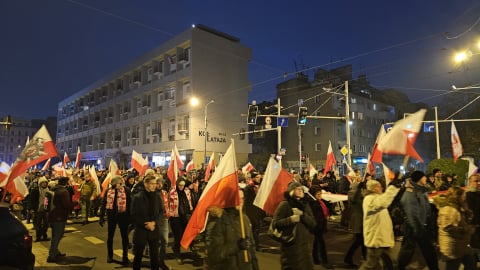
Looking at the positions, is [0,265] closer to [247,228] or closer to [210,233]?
[210,233]

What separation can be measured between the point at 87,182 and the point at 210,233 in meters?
11.4

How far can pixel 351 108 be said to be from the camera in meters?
53.6

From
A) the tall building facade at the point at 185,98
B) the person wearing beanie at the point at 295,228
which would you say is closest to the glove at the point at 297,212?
the person wearing beanie at the point at 295,228

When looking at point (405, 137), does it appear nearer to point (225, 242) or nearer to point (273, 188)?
point (273, 188)

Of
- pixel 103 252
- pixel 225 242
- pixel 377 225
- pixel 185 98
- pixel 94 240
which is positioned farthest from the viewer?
pixel 185 98

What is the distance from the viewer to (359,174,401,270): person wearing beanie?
608 centimetres

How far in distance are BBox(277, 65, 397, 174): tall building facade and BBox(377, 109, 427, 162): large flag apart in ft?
146

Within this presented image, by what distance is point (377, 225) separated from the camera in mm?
6238

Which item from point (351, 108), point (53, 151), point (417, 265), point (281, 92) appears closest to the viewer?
point (417, 265)

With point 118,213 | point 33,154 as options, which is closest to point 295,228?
point 118,213

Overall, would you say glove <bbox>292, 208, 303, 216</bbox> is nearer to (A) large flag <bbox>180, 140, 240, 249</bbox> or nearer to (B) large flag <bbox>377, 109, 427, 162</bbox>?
(A) large flag <bbox>180, 140, 240, 249</bbox>

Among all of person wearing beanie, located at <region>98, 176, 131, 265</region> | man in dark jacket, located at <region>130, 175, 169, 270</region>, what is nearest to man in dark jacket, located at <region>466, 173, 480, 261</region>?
man in dark jacket, located at <region>130, 175, 169, 270</region>

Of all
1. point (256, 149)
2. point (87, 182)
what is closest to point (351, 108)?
point (256, 149)

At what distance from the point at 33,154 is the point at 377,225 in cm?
695
